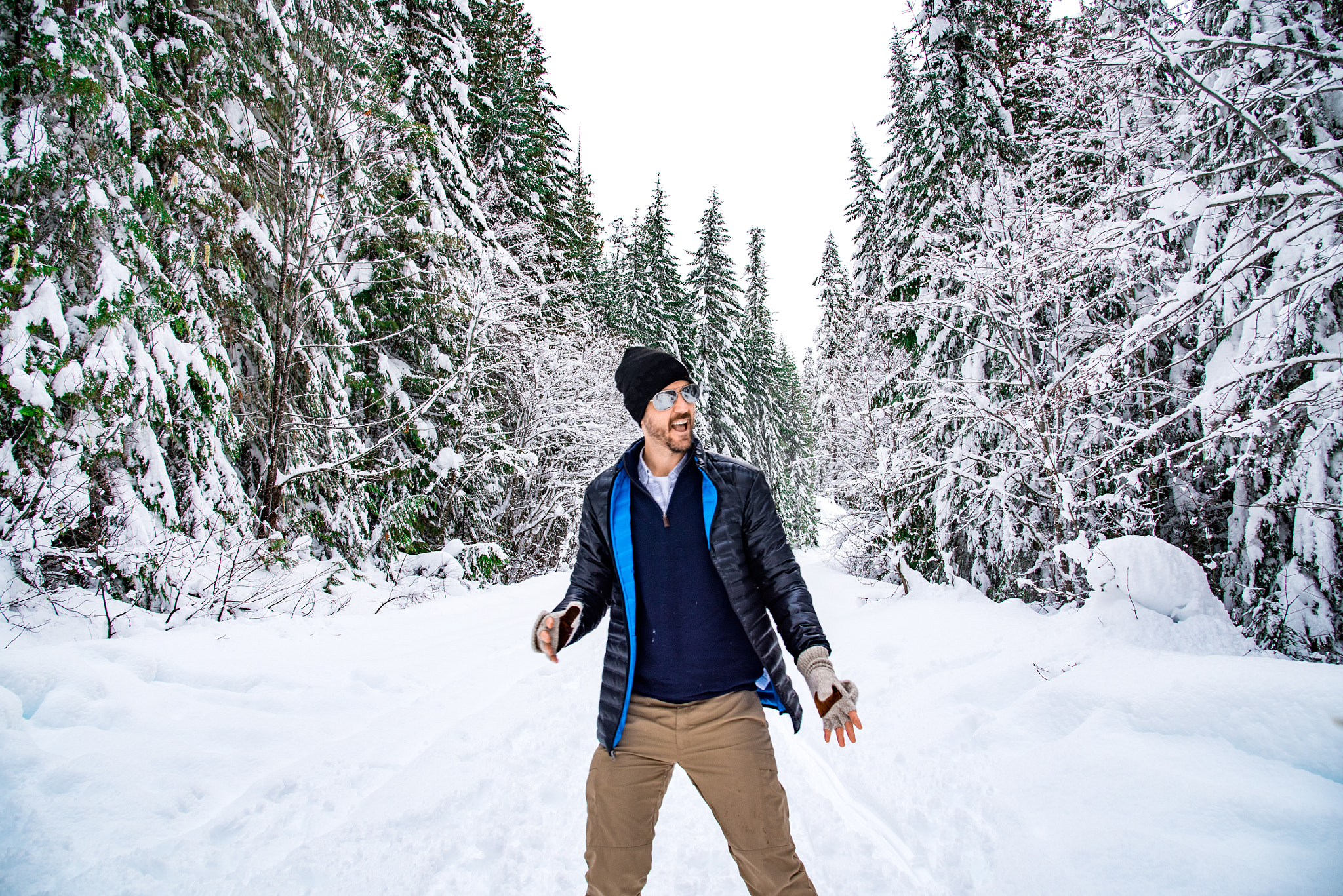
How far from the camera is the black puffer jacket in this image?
2.04m

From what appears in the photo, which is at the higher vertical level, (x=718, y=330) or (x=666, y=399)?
(x=718, y=330)

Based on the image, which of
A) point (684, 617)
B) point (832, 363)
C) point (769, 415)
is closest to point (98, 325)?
point (684, 617)

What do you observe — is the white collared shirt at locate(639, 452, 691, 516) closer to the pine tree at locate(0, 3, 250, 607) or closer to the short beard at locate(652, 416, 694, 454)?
the short beard at locate(652, 416, 694, 454)

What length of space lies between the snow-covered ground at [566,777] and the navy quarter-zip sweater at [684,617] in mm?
1238

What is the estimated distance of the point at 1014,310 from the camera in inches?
286

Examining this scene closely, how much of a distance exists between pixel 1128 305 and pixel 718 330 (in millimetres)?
20586

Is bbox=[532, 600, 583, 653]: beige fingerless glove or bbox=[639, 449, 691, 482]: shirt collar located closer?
bbox=[532, 600, 583, 653]: beige fingerless glove

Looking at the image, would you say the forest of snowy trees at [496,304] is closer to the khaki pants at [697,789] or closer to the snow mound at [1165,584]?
the snow mound at [1165,584]

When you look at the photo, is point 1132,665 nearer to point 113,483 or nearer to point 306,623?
point 306,623

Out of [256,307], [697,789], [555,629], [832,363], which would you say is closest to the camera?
[697,789]

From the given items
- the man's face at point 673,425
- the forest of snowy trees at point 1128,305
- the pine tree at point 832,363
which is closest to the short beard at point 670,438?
the man's face at point 673,425

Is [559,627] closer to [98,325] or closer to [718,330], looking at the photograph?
[98,325]

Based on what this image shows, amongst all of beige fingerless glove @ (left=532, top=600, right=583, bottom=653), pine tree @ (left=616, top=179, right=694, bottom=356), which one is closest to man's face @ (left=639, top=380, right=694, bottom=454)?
beige fingerless glove @ (left=532, top=600, right=583, bottom=653)

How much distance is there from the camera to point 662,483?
2279mm
